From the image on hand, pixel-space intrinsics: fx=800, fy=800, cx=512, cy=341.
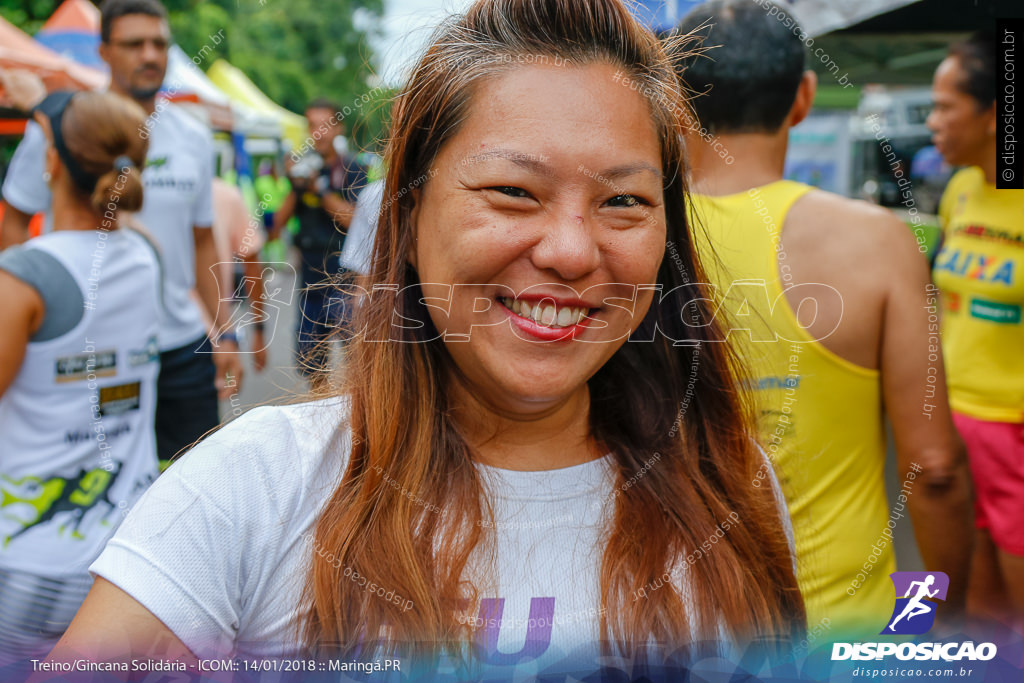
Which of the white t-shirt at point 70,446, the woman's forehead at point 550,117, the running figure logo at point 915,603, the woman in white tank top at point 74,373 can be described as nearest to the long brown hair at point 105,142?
the woman in white tank top at point 74,373

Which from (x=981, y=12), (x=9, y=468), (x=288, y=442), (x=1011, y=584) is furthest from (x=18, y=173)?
(x=1011, y=584)

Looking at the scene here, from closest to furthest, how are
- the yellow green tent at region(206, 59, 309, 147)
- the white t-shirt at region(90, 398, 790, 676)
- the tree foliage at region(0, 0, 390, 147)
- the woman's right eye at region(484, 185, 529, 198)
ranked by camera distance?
the white t-shirt at region(90, 398, 790, 676) → the woman's right eye at region(484, 185, 529, 198) → the yellow green tent at region(206, 59, 309, 147) → the tree foliage at region(0, 0, 390, 147)

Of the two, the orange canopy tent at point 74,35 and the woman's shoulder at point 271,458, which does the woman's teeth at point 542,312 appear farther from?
the orange canopy tent at point 74,35

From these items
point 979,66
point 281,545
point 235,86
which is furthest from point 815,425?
point 235,86

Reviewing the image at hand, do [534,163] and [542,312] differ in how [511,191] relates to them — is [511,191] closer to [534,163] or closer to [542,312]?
[534,163]

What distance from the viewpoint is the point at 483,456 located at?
1.12 m

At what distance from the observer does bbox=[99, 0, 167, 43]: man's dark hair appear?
2.97 metres

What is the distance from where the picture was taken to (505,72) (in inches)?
40.2

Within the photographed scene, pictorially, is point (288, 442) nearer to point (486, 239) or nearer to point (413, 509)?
point (413, 509)

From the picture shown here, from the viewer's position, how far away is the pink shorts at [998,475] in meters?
2.54

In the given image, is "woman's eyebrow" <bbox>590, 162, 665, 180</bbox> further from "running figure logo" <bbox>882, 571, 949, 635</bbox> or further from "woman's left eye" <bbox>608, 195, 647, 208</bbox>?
"running figure logo" <bbox>882, 571, 949, 635</bbox>

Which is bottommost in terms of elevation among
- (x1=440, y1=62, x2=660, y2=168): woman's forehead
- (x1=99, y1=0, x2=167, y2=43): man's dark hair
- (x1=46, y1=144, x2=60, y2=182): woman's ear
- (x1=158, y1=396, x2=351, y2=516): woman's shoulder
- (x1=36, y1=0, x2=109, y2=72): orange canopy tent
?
(x1=158, y1=396, x2=351, y2=516): woman's shoulder

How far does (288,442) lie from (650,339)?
2.06 feet

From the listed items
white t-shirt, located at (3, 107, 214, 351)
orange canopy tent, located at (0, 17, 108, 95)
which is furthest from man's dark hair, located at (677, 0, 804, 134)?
orange canopy tent, located at (0, 17, 108, 95)
